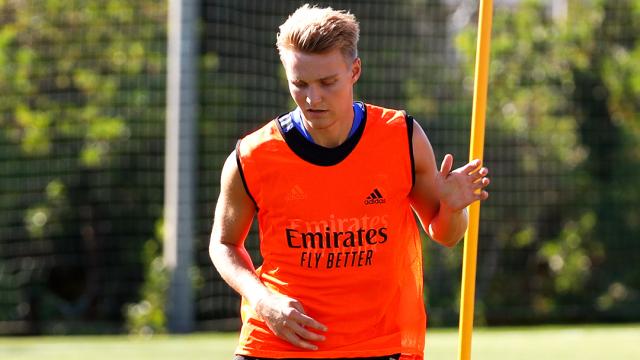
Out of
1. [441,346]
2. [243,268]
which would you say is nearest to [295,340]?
[243,268]

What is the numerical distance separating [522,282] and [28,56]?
18.6ft

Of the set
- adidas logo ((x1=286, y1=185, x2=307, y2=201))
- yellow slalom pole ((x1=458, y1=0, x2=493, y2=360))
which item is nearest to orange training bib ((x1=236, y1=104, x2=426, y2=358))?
adidas logo ((x1=286, y1=185, x2=307, y2=201))

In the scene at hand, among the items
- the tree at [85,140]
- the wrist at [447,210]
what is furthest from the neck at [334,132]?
the tree at [85,140]

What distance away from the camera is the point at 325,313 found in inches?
152

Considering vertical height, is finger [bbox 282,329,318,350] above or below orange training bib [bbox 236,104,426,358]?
below

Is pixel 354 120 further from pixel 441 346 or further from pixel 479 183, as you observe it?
pixel 441 346

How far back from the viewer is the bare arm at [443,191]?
3848 millimetres

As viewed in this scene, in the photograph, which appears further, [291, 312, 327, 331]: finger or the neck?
the neck

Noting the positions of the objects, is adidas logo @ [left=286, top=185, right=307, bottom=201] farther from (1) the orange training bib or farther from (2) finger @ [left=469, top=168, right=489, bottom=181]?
(2) finger @ [left=469, top=168, right=489, bottom=181]

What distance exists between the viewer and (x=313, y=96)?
374cm

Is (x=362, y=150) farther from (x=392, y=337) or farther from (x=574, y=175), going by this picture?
(x=574, y=175)

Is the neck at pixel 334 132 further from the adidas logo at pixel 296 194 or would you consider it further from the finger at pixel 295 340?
the finger at pixel 295 340

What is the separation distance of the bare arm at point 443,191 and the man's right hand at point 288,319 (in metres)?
0.53

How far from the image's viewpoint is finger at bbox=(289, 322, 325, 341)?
367 cm
